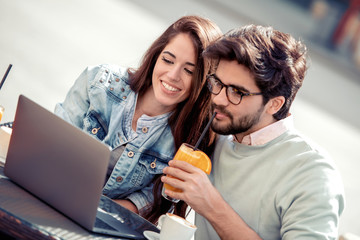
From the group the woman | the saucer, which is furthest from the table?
the woman

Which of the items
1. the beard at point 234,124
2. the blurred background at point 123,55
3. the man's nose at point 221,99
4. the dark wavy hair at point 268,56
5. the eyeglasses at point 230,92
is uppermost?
the dark wavy hair at point 268,56

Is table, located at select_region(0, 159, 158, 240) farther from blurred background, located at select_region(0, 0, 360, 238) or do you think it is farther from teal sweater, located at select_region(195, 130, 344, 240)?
blurred background, located at select_region(0, 0, 360, 238)

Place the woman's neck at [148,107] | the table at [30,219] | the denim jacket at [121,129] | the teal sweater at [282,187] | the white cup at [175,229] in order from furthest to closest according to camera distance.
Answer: the woman's neck at [148,107]
the denim jacket at [121,129]
the teal sweater at [282,187]
the white cup at [175,229]
the table at [30,219]

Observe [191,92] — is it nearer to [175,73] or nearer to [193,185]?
[175,73]

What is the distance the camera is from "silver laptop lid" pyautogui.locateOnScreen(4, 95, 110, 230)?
1.42 metres

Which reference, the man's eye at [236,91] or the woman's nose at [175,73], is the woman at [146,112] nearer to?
the woman's nose at [175,73]

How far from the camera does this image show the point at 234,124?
1.99 metres

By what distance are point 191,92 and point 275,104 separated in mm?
462

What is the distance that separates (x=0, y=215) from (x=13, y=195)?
7.1 inches

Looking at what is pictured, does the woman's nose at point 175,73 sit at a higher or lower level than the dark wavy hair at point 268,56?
lower

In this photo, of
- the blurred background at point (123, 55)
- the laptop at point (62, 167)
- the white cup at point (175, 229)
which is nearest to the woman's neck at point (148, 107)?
the laptop at point (62, 167)

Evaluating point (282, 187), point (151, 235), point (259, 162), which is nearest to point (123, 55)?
point (259, 162)

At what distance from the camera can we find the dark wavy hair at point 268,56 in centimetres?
195

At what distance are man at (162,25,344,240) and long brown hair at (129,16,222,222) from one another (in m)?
0.24
